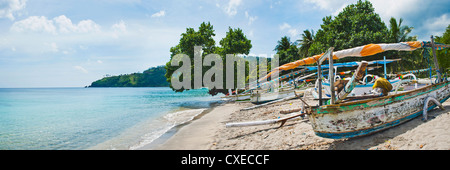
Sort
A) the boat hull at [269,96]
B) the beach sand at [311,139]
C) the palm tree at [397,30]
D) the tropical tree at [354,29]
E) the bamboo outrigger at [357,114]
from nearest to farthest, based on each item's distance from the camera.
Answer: the beach sand at [311,139] → the bamboo outrigger at [357,114] → the boat hull at [269,96] → the tropical tree at [354,29] → the palm tree at [397,30]

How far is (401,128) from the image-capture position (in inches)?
233

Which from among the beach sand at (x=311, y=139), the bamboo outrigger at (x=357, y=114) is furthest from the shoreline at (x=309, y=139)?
the bamboo outrigger at (x=357, y=114)

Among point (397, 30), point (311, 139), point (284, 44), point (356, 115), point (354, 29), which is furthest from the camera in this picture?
point (284, 44)

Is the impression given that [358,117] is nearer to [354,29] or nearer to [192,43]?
[354,29]

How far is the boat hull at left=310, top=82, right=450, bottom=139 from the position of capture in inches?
213

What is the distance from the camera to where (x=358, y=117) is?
5496mm

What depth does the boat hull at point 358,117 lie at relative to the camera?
5406mm

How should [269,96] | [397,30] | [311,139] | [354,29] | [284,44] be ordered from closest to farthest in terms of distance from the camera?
[311,139]
[269,96]
[354,29]
[397,30]
[284,44]

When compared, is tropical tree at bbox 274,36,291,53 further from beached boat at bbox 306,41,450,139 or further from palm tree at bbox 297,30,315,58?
beached boat at bbox 306,41,450,139

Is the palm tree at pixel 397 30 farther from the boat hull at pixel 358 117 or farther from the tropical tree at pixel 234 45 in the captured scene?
the boat hull at pixel 358 117

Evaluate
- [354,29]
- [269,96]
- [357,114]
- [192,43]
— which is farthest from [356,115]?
[192,43]
